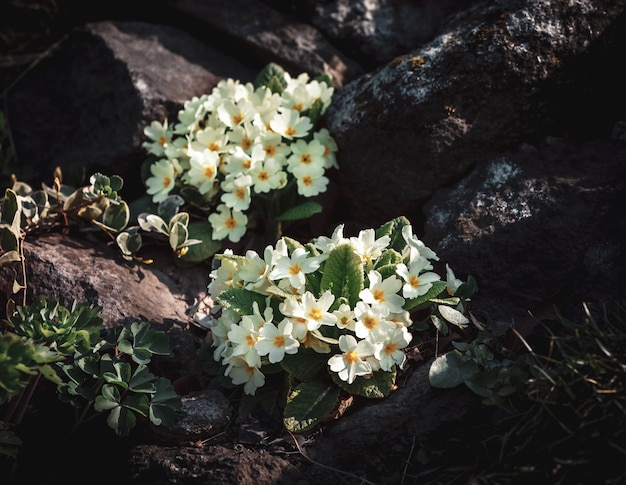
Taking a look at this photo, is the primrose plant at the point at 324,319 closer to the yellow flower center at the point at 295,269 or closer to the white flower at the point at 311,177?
the yellow flower center at the point at 295,269

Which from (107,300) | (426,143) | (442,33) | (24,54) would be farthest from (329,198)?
(24,54)

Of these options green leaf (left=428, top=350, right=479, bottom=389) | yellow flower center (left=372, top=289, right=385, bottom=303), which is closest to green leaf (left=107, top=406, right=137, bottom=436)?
yellow flower center (left=372, top=289, right=385, bottom=303)

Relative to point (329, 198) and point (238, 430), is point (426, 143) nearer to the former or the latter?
point (329, 198)

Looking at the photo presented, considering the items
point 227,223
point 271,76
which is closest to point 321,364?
point 227,223

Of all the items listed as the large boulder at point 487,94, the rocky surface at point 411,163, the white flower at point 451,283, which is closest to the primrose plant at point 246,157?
the rocky surface at point 411,163

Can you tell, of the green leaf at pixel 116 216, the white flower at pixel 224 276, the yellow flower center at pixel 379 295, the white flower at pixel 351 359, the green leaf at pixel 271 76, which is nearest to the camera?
the white flower at pixel 351 359

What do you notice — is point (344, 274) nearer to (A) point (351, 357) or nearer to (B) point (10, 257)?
(A) point (351, 357)
